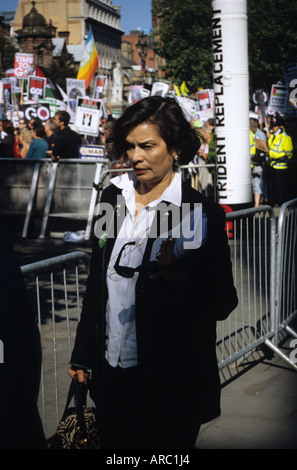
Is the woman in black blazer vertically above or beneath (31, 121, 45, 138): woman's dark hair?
beneath

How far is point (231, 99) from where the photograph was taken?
743 centimetres

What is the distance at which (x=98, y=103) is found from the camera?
15.8m

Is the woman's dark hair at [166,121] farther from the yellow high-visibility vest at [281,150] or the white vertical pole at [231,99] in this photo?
the yellow high-visibility vest at [281,150]

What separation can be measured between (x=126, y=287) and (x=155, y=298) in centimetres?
15

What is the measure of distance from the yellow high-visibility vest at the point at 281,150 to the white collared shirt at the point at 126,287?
12459mm

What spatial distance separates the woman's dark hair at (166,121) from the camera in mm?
2779

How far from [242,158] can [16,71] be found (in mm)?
16131

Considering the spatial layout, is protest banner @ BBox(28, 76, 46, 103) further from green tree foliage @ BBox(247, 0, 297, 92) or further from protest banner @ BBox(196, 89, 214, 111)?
green tree foliage @ BBox(247, 0, 297, 92)

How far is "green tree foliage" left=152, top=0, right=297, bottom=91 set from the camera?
41688 millimetres

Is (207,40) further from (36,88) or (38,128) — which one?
(38,128)

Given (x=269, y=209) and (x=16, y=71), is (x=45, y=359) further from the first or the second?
(x=16, y=71)

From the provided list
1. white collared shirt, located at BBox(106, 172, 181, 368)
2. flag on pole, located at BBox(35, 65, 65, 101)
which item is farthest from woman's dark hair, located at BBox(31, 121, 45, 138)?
white collared shirt, located at BBox(106, 172, 181, 368)

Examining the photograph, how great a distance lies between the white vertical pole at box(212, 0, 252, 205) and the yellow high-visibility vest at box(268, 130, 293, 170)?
727cm

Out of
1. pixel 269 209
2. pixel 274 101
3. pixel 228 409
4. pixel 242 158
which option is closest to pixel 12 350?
pixel 228 409
